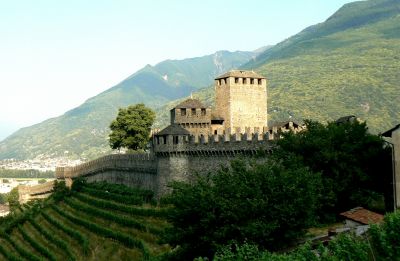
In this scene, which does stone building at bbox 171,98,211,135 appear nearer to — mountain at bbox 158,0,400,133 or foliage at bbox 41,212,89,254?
foliage at bbox 41,212,89,254

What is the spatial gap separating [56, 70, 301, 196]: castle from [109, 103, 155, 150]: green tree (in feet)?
14.3

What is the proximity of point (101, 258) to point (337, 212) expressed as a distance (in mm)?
18179

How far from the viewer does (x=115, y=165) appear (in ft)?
206

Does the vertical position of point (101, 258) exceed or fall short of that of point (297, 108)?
it falls short

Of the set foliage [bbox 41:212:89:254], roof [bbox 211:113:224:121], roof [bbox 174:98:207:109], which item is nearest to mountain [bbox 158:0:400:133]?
roof [bbox 211:113:224:121]

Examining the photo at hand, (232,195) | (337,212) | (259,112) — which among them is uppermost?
(259,112)

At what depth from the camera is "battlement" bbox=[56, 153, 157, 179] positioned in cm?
5334

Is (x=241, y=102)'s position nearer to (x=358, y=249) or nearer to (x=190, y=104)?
(x=190, y=104)

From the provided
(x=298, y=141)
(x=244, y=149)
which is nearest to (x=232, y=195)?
(x=298, y=141)

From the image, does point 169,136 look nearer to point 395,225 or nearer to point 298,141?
point 298,141

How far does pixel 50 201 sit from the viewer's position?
66.8 metres

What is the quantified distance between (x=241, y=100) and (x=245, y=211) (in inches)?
1175

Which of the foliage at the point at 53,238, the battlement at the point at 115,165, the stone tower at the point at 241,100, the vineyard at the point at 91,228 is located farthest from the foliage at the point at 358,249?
the stone tower at the point at 241,100

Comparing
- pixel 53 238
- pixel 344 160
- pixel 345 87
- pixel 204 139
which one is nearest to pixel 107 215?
pixel 53 238
